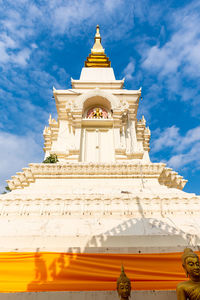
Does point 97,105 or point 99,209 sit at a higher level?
point 97,105

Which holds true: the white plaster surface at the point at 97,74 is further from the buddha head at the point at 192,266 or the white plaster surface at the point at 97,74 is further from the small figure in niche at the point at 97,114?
the buddha head at the point at 192,266

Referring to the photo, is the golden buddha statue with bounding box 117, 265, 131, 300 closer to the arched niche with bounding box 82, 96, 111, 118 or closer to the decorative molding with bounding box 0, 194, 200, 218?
the decorative molding with bounding box 0, 194, 200, 218

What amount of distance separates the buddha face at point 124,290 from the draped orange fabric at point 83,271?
2.94 ft

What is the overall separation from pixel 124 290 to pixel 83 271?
131 cm

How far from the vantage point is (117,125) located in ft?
41.5

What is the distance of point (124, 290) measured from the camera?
2508 mm

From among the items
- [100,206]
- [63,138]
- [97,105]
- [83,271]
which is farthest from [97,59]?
[83,271]

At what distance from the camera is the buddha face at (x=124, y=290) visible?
2500 mm

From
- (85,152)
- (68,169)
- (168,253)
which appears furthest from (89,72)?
(168,253)

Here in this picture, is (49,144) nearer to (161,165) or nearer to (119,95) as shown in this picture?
(119,95)

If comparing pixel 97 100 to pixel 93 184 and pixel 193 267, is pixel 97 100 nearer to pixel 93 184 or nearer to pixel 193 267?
pixel 93 184

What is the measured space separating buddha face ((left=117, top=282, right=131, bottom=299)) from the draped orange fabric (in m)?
0.90

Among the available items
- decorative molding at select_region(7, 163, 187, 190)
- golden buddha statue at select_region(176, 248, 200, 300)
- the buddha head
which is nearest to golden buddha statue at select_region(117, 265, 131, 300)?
golden buddha statue at select_region(176, 248, 200, 300)

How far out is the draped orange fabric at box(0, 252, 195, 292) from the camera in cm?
333
